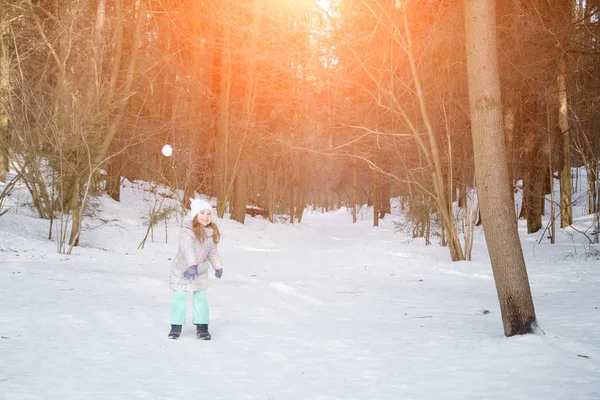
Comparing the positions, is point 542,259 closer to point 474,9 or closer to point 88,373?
point 474,9

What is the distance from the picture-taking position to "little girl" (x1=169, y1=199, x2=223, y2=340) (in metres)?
5.25

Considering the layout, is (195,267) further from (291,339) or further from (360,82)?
(360,82)

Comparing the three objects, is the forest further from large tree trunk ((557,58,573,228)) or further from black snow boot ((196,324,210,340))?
black snow boot ((196,324,210,340))

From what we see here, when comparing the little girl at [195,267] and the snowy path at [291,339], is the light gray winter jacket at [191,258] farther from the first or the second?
the snowy path at [291,339]

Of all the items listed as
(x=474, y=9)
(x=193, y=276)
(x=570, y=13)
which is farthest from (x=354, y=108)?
(x=193, y=276)

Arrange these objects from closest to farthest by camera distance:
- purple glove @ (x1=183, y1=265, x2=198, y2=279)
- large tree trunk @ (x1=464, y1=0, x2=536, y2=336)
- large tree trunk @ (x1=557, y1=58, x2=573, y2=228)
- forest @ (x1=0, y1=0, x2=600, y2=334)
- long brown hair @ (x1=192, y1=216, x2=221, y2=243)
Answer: large tree trunk @ (x1=464, y1=0, x2=536, y2=336), purple glove @ (x1=183, y1=265, x2=198, y2=279), long brown hair @ (x1=192, y1=216, x2=221, y2=243), forest @ (x1=0, y1=0, x2=600, y2=334), large tree trunk @ (x1=557, y1=58, x2=573, y2=228)

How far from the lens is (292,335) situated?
552 centimetres

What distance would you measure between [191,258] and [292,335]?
142cm

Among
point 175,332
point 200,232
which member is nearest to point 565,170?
point 200,232

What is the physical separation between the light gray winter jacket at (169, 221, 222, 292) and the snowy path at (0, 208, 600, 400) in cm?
58

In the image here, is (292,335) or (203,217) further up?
(203,217)

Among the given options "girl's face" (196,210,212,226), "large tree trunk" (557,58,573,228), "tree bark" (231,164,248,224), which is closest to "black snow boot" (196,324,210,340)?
"girl's face" (196,210,212,226)

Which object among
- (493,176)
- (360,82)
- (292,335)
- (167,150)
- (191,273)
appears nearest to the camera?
(493,176)

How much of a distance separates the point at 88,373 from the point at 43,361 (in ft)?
1.77
